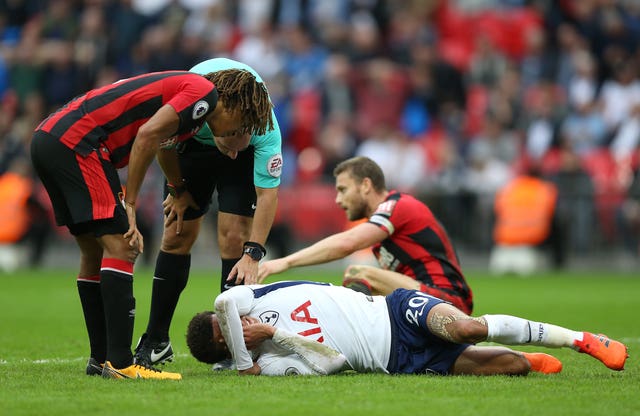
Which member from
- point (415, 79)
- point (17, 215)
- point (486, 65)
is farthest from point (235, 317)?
point (486, 65)

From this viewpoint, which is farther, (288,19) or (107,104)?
(288,19)

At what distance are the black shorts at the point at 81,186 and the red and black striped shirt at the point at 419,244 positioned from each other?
2.37m

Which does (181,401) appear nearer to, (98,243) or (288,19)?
(98,243)

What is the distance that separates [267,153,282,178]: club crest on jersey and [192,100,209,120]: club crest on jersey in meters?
0.99

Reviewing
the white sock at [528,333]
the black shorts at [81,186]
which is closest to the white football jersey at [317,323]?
the white sock at [528,333]

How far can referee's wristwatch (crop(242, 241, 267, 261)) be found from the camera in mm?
6941

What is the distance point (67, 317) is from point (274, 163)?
15.1ft

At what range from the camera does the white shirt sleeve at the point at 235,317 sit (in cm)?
632

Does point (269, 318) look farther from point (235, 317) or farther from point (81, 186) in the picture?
point (81, 186)

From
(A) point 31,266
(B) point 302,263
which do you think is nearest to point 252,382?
(B) point 302,263

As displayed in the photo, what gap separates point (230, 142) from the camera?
7.01 m

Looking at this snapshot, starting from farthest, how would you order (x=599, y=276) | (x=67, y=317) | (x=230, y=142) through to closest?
(x=599, y=276) < (x=67, y=317) < (x=230, y=142)

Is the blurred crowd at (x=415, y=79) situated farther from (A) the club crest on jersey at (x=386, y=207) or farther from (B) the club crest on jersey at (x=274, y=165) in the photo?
(B) the club crest on jersey at (x=274, y=165)

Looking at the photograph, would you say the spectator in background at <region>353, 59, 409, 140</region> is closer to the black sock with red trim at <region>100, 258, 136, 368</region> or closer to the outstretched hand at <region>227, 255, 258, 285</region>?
the outstretched hand at <region>227, 255, 258, 285</region>
